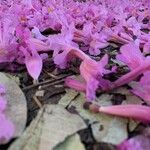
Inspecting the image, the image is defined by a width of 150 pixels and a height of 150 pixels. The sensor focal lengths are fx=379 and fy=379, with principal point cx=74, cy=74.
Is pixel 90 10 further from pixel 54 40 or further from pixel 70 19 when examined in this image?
pixel 54 40

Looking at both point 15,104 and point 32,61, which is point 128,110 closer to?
point 15,104

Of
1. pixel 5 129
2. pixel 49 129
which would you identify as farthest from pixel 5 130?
pixel 49 129

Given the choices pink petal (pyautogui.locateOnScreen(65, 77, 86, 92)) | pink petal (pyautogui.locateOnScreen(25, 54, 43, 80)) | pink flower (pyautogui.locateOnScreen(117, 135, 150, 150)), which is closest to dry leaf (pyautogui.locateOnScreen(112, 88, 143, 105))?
pink petal (pyautogui.locateOnScreen(65, 77, 86, 92))

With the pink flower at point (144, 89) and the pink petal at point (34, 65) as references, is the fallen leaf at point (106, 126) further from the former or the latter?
the pink petal at point (34, 65)

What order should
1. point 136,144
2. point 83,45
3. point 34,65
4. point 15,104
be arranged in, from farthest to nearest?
point 83,45, point 34,65, point 15,104, point 136,144

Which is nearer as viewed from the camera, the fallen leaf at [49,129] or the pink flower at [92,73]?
the fallen leaf at [49,129]

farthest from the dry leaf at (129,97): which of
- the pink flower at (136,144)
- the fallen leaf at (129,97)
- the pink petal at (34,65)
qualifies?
the pink petal at (34,65)
